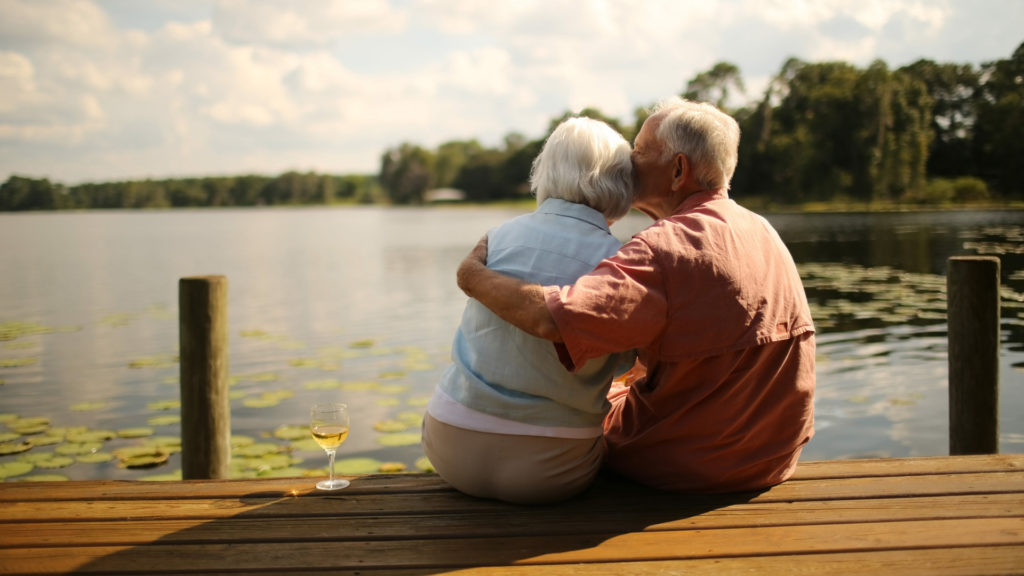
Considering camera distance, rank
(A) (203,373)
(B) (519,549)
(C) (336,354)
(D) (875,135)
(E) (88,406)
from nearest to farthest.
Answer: (B) (519,549) < (A) (203,373) < (E) (88,406) < (C) (336,354) < (D) (875,135)

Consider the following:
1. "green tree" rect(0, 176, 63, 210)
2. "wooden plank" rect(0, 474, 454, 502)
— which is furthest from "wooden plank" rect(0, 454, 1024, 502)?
"green tree" rect(0, 176, 63, 210)

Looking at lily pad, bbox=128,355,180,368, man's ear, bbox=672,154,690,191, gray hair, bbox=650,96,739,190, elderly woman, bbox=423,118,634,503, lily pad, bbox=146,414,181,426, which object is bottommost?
lily pad, bbox=146,414,181,426

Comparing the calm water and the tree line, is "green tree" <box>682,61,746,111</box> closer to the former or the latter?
the tree line

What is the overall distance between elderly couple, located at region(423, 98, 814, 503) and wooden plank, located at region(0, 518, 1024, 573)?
0.27 metres

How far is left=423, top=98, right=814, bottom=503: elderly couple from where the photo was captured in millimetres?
2047

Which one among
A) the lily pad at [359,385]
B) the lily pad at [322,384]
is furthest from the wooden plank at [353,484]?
the lily pad at [322,384]

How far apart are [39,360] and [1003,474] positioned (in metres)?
8.71

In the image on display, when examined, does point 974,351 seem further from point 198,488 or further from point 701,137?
point 198,488

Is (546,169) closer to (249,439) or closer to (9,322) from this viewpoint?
(249,439)

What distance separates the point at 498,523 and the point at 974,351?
2.63m

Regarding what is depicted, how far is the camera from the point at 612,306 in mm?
1963


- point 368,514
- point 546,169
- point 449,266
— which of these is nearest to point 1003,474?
point 546,169

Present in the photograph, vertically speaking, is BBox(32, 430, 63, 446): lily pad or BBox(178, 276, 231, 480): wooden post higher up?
BBox(178, 276, 231, 480): wooden post

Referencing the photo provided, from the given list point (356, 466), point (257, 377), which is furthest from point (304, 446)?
point (257, 377)
